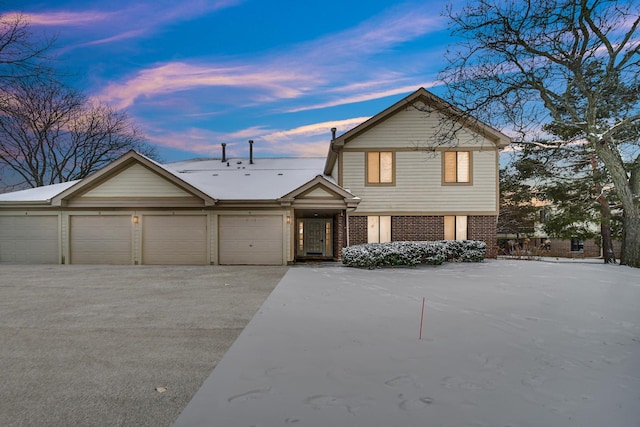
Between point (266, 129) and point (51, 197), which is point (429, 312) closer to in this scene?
point (51, 197)

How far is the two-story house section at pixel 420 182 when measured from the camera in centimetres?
1612

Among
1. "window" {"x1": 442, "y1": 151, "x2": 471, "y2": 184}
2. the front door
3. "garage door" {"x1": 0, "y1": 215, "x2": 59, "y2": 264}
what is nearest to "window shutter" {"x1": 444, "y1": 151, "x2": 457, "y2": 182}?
"window" {"x1": 442, "y1": 151, "x2": 471, "y2": 184}

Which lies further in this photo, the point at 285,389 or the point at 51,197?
the point at 51,197

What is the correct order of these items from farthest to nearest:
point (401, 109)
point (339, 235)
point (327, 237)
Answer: point (327, 237), point (339, 235), point (401, 109)

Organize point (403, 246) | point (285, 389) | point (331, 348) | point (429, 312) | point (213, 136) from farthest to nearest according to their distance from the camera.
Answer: point (213, 136)
point (403, 246)
point (429, 312)
point (331, 348)
point (285, 389)

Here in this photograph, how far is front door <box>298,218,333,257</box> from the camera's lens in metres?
18.7

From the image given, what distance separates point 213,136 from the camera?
3816 cm

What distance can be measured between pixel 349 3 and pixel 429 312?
13.6 metres

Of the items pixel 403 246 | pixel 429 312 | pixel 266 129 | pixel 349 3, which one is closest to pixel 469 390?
pixel 429 312

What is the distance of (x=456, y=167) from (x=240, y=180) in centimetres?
1040

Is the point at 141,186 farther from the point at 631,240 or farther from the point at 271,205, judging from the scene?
the point at 631,240

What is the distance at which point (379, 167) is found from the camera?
1630 centimetres

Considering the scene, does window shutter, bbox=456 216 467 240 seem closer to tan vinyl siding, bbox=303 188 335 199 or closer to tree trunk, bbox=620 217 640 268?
tan vinyl siding, bbox=303 188 335 199

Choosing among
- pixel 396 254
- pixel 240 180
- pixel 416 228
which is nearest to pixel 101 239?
pixel 240 180
